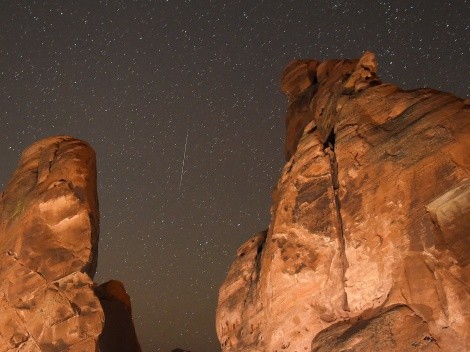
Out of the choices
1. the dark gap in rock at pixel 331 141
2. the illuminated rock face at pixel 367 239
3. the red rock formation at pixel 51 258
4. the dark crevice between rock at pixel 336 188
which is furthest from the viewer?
the red rock formation at pixel 51 258

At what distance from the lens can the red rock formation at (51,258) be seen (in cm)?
2019

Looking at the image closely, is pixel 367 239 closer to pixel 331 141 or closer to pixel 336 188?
pixel 336 188

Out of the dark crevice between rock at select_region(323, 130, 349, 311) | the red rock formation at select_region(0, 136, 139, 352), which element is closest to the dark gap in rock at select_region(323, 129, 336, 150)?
the dark crevice between rock at select_region(323, 130, 349, 311)

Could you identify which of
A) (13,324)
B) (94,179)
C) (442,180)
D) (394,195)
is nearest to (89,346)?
(13,324)

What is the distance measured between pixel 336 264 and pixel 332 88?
768 centimetres

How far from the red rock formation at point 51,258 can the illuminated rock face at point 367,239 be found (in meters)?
6.24

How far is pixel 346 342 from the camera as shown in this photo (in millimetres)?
12734

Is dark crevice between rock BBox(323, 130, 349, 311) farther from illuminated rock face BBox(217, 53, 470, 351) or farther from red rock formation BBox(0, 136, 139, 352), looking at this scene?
red rock formation BBox(0, 136, 139, 352)

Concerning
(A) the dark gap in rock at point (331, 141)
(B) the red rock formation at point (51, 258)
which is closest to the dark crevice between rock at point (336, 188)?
(A) the dark gap in rock at point (331, 141)

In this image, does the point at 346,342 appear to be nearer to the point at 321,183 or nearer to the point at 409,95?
the point at 321,183

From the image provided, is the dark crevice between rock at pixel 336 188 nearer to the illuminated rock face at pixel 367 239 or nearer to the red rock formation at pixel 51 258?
the illuminated rock face at pixel 367 239

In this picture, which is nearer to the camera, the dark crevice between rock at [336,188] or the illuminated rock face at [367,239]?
the illuminated rock face at [367,239]

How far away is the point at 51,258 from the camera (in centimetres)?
2150

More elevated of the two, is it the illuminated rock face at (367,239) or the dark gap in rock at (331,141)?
the dark gap in rock at (331,141)
